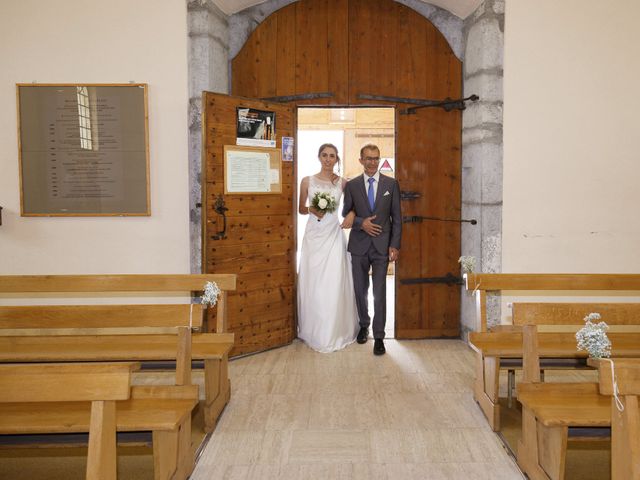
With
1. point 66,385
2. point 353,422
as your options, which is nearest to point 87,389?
point 66,385

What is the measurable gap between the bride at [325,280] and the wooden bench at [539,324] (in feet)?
5.41

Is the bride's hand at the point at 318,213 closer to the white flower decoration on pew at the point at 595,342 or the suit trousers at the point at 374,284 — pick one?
the suit trousers at the point at 374,284

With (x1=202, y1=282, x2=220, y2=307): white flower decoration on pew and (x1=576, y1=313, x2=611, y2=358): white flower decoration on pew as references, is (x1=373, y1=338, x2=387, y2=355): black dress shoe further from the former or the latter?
(x1=576, y1=313, x2=611, y2=358): white flower decoration on pew

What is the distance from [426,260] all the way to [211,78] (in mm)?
2424

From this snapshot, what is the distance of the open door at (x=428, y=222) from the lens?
5.54 m

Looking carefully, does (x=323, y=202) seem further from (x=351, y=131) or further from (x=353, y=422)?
(x=351, y=131)

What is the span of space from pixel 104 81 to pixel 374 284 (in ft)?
8.91

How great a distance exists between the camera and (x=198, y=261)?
5023 millimetres

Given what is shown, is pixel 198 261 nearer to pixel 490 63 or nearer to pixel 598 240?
pixel 490 63

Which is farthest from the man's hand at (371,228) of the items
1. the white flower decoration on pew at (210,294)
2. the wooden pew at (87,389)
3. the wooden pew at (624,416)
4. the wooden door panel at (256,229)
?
the wooden pew at (87,389)

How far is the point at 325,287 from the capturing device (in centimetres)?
533

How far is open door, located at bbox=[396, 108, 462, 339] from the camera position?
554cm

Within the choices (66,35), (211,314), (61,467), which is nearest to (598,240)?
(211,314)

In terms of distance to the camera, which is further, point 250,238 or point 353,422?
point 250,238
